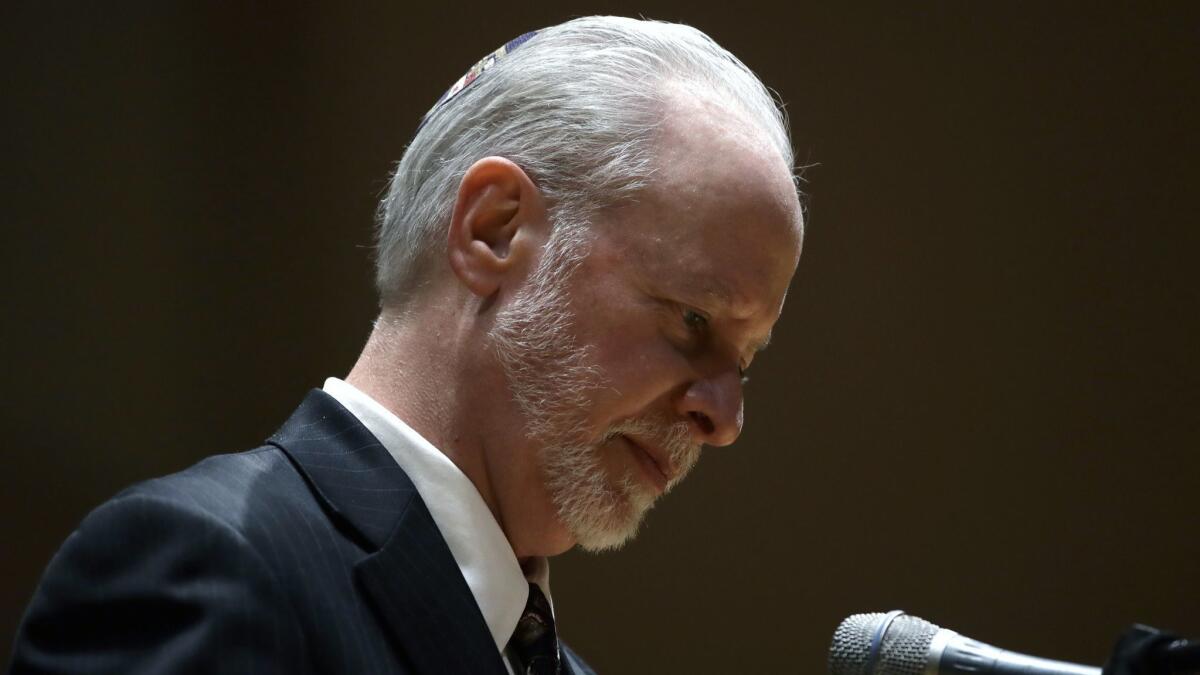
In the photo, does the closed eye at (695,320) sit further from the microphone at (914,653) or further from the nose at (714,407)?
the microphone at (914,653)

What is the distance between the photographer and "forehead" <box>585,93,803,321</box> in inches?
66.0

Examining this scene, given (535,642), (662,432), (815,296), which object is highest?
(662,432)

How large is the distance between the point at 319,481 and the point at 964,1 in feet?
7.92

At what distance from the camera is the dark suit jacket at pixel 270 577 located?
129 cm

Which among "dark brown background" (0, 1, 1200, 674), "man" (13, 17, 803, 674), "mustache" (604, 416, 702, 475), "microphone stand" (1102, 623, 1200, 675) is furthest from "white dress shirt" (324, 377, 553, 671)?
"dark brown background" (0, 1, 1200, 674)

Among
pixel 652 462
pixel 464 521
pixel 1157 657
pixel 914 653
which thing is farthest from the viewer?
pixel 652 462

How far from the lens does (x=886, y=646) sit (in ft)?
4.37

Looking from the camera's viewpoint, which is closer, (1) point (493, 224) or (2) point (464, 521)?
(2) point (464, 521)

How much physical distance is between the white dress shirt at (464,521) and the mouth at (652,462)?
0.66 feet

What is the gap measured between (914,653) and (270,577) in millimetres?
637

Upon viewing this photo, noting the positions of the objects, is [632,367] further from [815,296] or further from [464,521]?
[815,296]

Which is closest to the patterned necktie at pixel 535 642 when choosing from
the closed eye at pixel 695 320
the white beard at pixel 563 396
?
the white beard at pixel 563 396

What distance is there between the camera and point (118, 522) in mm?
1354

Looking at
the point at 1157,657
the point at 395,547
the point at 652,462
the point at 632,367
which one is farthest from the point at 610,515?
the point at 1157,657
